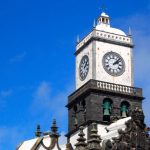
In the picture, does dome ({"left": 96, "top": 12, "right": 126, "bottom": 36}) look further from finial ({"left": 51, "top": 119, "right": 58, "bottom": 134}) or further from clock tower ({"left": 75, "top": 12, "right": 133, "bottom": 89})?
finial ({"left": 51, "top": 119, "right": 58, "bottom": 134})

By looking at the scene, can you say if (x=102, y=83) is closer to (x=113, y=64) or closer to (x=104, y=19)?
(x=113, y=64)

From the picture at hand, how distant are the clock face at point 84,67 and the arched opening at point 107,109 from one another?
16.7ft

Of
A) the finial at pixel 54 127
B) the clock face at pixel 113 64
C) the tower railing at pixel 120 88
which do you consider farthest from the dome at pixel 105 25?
the finial at pixel 54 127

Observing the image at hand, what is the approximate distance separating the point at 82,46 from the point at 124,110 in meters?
10.9

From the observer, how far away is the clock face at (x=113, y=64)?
3364 inches

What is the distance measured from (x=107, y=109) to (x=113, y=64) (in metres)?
6.50

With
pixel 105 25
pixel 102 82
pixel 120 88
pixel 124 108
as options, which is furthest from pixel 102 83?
pixel 105 25

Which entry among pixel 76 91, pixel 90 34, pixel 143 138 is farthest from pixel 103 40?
pixel 143 138

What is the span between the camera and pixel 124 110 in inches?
3317

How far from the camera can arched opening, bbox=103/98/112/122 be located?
83000 mm

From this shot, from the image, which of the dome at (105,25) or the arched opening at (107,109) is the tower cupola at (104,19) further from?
the arched opening at (107,109)

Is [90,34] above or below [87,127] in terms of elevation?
above

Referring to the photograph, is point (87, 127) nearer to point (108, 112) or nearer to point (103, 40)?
point (108, 112)

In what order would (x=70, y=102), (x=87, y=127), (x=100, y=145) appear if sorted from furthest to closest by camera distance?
(x=70, y=102) < (x=87, y=127) < (x=100, y=145)
